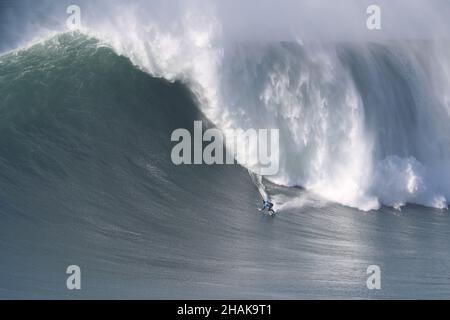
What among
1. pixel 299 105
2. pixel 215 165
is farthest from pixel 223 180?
pixel 299 105

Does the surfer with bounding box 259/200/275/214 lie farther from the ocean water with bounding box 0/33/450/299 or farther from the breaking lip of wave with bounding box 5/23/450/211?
the breaking lip of wave with bounding box 5/23/450/211

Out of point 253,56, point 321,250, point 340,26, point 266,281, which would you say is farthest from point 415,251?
point 340,26

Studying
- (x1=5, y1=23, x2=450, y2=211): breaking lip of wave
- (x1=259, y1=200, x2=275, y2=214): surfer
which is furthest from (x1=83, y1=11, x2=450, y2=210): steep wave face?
(x1=259, y1=200, x2=275, y2=214): surfer

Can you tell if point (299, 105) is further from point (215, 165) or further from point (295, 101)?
point (215, 165)

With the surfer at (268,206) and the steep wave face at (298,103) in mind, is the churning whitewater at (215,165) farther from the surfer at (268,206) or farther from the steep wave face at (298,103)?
the surfer at (268,206)

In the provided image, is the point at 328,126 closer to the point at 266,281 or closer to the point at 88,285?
the point at 266,281
